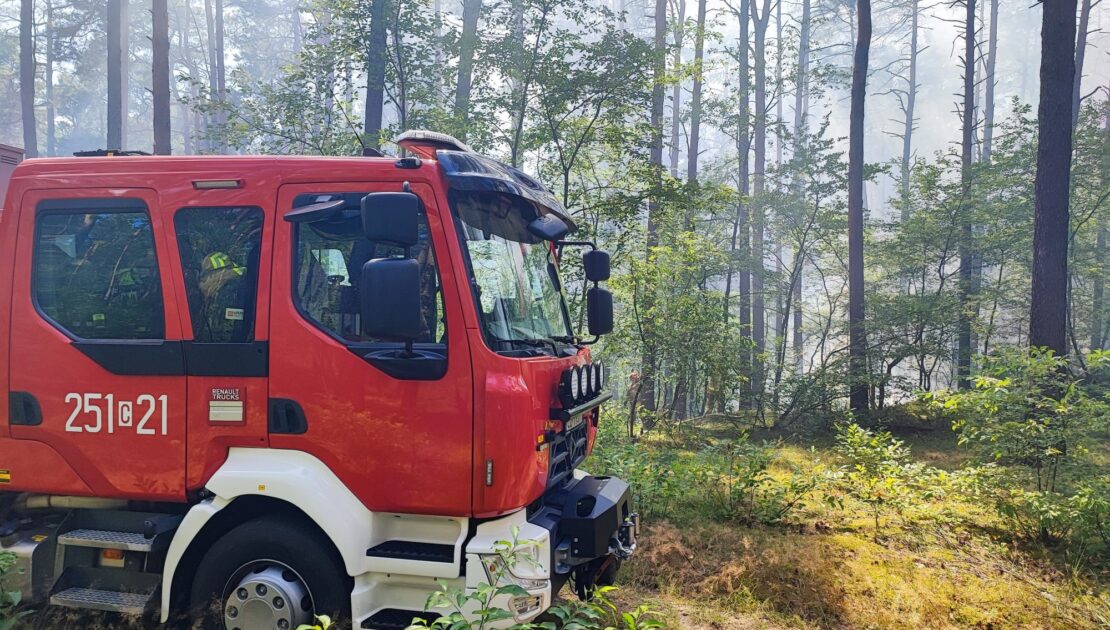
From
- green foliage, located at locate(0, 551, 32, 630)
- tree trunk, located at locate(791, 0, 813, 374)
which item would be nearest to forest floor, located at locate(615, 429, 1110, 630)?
green foliage, located at locate(0, 551, 32, 630)

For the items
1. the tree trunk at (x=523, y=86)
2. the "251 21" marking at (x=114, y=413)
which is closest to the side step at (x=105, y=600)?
the "251 21" marking at (x=114, y=413)

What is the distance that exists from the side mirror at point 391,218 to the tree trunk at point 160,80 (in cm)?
1566

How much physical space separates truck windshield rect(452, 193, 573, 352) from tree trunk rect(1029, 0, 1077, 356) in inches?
278

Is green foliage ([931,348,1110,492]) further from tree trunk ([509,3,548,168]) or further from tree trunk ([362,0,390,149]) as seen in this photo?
tree trunk ([362,0,390,149])

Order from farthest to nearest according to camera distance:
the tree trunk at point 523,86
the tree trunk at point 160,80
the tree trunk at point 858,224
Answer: the tree trunk at point 160,80, the tree trunk at point 858,224, the tree trunk at point 523,86

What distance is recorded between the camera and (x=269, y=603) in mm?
3516

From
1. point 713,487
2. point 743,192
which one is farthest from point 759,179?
point 713,487

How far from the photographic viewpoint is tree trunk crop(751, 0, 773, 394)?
21.6 m

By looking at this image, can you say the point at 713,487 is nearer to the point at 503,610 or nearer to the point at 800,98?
the point at 503,610

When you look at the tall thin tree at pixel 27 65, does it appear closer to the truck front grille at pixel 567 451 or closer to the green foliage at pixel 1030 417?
the truck front grille at pixel 567 451

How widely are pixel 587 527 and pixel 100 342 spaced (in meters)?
3.05

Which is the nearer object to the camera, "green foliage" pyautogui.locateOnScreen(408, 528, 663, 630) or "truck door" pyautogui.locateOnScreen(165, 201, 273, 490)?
"green foliage" pyautogui.locateOnScreen(408, 528, 663, 630)

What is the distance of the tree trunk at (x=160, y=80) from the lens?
16062mm

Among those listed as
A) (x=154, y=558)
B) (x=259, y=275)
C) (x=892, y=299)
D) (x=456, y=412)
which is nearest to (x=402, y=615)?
(x=456, y=412)
